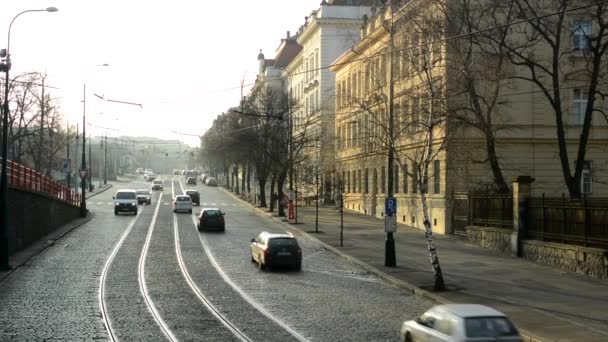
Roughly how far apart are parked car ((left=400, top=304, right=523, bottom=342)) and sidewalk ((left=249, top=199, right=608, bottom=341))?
3635mm

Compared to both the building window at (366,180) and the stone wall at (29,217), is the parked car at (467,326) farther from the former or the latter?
the building window at (366,180)

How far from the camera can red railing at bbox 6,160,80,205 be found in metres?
31.7

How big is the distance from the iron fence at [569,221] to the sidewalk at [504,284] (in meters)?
1.26

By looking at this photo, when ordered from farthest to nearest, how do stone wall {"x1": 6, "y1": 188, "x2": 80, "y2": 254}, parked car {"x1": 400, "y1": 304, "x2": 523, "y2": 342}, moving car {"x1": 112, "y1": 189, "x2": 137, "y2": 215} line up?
1. moving car {"x1": 112, "y1": 189, "x2": 137, "y2": 215}
2. stone wall {"x1": 6, "y1": 188, "x2": 80, "y2": 254}
3. parked car {"x1": 400, "y1": 304, "x2": 523, "y2": 342}

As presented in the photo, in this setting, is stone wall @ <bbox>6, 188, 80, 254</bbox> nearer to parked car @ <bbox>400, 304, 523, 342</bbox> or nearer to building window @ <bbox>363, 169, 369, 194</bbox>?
parked car @ <bbox>400, 304, 523, 342</bbox>

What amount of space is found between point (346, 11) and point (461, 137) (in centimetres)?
4306

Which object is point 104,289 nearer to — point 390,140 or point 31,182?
point 390,140

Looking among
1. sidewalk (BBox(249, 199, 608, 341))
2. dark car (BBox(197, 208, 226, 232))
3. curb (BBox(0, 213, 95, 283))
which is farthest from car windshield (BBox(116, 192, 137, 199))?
sidewalk (BBox(249, 199, 608, 341))

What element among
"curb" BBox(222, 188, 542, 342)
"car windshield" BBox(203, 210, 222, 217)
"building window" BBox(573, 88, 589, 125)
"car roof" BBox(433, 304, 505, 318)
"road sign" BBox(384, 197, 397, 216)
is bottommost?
"curb" BBox(222, 188, 542, 342)

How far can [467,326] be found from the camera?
10.9 metres

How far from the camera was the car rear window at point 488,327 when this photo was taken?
1086 cm

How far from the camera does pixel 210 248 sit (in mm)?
35406

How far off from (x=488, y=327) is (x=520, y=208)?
20.3 m

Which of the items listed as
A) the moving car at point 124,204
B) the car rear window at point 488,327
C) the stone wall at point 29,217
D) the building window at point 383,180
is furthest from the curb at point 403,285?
the moving car at point 124,204
